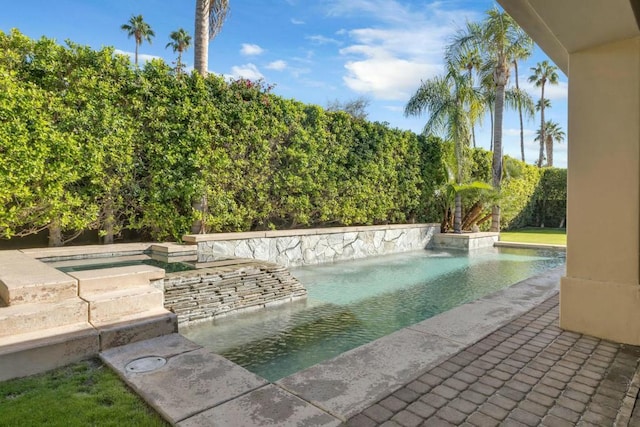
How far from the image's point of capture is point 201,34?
9.46 metres

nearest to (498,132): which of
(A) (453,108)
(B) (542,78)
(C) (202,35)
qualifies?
(A) (453,108)

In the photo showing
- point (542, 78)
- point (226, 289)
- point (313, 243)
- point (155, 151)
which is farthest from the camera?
point (542, 78)

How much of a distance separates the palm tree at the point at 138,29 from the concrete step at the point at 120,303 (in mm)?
41370

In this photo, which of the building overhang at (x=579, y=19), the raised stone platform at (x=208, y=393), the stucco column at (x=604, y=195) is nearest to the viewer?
the raised stone platform at (x=208, y=393)

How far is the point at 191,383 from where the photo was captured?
2.63 m

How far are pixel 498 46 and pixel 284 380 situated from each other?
52.2 ft

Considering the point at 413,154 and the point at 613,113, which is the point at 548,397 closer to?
the point at 613,113

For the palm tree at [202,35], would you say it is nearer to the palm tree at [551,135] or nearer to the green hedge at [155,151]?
the green hedge at [155,151]

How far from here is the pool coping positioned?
228 centimetres

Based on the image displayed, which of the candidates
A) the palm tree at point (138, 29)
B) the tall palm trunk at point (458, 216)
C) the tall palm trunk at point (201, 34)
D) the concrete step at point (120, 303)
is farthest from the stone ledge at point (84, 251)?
the palm tree at point (138, 29)

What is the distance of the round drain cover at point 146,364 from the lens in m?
2.90

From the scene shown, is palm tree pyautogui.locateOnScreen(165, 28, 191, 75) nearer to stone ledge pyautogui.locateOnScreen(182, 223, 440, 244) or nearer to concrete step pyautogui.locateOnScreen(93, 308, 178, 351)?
stone ledge pyautogui.locateOnScreen(182, 223, 440, 244)

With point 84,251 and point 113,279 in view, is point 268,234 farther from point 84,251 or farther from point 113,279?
point 113,279

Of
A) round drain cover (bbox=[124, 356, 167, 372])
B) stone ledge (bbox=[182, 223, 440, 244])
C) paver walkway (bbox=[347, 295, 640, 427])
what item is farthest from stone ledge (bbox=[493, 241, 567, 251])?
round drain cover (bbox=[124, 356, 167, 372])
